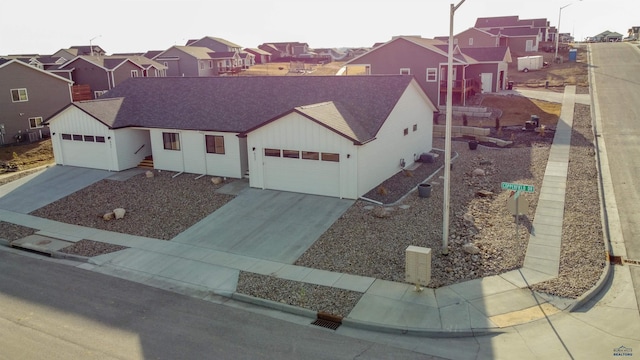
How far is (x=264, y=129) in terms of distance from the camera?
909 inches

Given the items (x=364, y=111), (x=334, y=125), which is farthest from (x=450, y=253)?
(x=364, y=111)

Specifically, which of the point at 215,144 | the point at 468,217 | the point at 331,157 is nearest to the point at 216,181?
the point at 215,144

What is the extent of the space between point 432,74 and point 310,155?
25.2 meters

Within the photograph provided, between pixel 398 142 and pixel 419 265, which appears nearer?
pixel 419 265

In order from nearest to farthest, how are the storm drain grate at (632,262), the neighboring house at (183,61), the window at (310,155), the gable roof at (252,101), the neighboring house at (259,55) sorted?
the storm drain grate at (632,262) < the window at (310,155) < the gable roof at (252,101) < the neighboring house at (183,61) < the neighboring house at (259,55)

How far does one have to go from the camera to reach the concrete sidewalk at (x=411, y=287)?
41.1 ft

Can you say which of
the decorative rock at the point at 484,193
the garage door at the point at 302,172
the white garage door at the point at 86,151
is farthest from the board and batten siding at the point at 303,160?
the white garage door at the point at 86,151

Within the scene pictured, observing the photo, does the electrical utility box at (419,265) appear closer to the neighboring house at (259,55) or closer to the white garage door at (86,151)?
the white garage door at (86,151)

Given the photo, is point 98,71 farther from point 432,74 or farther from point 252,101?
point 432,74

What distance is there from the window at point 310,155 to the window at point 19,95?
30.8m

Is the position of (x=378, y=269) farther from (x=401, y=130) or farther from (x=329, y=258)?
(x=401, y=130)

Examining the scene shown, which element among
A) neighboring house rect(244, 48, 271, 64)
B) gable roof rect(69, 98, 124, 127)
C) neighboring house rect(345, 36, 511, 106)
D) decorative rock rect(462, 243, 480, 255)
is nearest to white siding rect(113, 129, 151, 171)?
gable roof rect(69, 98, 124, 127)

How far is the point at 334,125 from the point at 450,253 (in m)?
8.34

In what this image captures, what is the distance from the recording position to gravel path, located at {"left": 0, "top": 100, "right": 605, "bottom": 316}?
1494 centimetres
